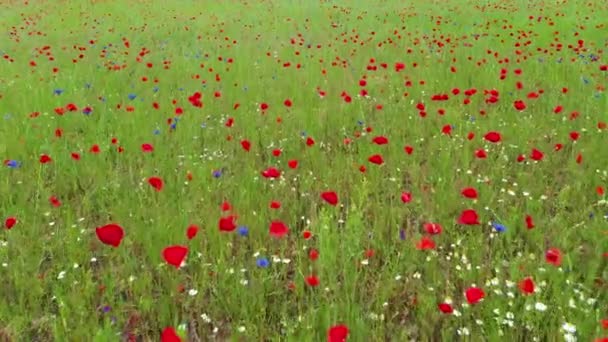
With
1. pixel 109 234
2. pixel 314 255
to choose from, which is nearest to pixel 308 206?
pixel 314 255

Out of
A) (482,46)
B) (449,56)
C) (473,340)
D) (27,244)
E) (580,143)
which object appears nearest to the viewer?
(473,340)

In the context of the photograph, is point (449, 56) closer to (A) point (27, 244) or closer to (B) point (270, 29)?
(B) point (270, 29)

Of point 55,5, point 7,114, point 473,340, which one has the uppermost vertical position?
point 55,5

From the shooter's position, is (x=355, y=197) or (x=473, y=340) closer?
(x=473, y=340)

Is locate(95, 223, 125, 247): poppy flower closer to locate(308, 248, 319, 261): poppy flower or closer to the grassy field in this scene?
the grassy field

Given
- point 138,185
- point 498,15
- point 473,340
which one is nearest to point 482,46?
point 498,15

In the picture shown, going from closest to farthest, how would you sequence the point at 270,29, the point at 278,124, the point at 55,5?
1. the point at 278,124
2. the point at 270,29
3. the point at 55,5

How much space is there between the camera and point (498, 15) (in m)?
11.8

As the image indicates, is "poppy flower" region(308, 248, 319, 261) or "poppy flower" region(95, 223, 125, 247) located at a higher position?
"poppy flower" region(95, 223, 125, 247)

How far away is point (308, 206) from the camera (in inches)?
141

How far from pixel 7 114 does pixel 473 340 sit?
5281mm

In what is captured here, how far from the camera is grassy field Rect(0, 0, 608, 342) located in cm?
247

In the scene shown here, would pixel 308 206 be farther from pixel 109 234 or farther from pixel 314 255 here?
pixel 109 234

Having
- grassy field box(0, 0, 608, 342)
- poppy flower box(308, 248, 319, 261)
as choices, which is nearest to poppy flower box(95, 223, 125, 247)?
grassy field box(0, 0, 608, 342)
